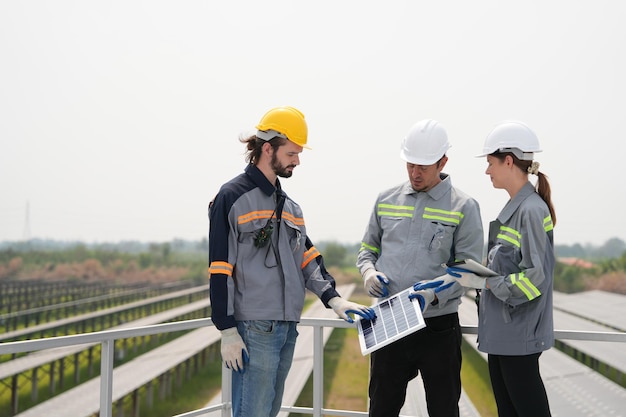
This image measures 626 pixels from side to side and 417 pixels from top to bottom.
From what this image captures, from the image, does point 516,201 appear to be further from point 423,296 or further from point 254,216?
point 254,216

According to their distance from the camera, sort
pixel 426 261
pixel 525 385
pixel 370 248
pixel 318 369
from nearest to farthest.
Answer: pixel 525 385 → pixel 426 261 → pixel 370 248 → pixel 318 369

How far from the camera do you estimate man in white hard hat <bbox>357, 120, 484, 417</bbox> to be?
249 centimetres

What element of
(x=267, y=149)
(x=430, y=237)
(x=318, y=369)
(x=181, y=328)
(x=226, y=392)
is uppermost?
(x=267, y=149)

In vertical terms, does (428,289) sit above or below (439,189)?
below

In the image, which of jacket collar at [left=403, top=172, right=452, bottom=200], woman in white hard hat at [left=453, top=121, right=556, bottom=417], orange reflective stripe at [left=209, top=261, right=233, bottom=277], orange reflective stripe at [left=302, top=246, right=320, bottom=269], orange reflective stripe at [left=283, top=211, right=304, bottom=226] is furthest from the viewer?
jacket collar at [left=403, top=172, right=452, bottom=200]

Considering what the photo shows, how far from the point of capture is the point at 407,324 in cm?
221

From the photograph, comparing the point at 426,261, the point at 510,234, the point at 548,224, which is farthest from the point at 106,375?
the point at 548,224

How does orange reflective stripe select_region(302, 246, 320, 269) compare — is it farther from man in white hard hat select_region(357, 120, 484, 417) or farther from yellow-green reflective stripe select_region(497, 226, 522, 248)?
yellow-green reflective stripe select_region(497, 226, 522, 248)

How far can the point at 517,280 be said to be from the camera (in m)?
2.17

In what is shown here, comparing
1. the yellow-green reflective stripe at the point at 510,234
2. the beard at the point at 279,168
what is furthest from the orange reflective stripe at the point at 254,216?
the yellow-green reflective stripe at the point at 510,234

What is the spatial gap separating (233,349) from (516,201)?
1278 millimetres

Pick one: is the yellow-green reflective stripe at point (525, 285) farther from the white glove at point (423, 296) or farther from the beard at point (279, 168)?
the beard at point (279, 168)

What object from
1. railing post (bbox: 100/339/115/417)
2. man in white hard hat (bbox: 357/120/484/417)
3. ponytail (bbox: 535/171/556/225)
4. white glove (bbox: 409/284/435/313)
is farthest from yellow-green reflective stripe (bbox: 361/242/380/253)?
railing post (bbox: 100/339/115/417)

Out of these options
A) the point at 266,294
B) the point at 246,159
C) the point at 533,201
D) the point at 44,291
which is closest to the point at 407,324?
the point at 266,294
